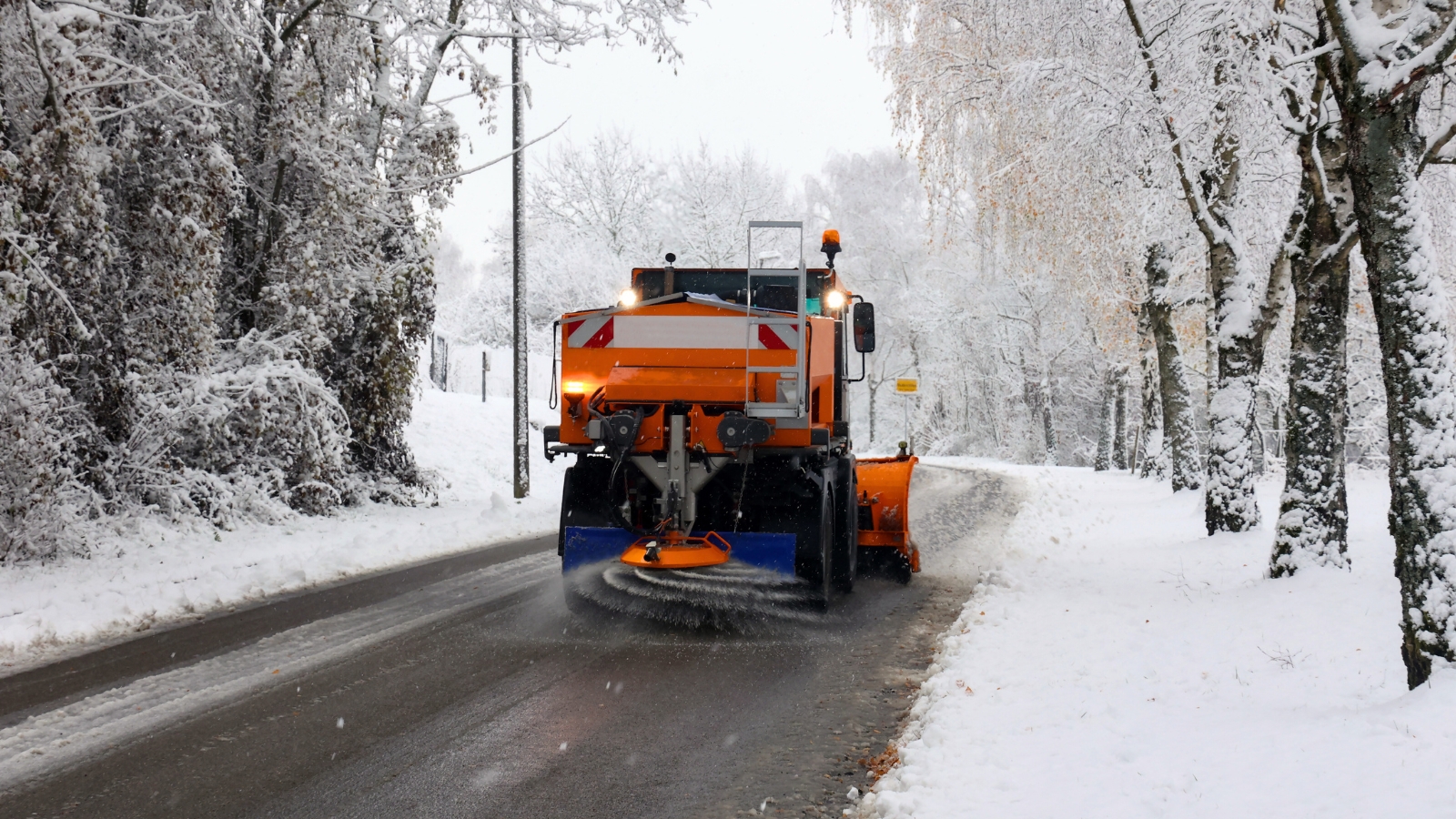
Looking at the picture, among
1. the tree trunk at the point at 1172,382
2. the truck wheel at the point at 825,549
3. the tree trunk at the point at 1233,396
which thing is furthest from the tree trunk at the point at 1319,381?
the tree trunk at the point at 1172,382

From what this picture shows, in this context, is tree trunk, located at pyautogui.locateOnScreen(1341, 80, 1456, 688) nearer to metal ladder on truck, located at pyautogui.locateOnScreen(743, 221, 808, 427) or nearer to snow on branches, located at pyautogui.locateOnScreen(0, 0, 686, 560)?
metal ladder on truck, located at pyautogui.locateOnScreen(743, 221, 808, 427)

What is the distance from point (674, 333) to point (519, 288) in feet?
30.8

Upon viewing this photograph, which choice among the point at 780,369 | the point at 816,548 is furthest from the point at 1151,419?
the point at 780,369

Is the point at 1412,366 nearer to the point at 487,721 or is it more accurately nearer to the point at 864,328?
the point at 864,328

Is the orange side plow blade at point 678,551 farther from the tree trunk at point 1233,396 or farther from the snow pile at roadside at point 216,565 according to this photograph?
the tree trunk at point 1233,396

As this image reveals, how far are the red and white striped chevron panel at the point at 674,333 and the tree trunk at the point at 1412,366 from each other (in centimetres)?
360

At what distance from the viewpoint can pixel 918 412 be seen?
5128 centimetres

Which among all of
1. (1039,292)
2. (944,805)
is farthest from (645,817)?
(1039,292)

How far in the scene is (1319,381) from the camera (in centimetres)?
812

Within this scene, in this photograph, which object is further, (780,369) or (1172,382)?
(1172,382)

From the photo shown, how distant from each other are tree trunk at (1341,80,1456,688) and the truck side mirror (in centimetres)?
403

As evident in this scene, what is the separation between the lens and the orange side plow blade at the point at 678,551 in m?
7.24

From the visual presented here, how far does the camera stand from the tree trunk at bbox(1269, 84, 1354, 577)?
8.02 m

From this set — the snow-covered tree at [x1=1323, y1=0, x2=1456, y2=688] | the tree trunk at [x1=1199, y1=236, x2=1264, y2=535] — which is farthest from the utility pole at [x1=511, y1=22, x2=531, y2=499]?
the snow-covered tree at [x1=1323, y1=0, x2=1456, y2=688]
